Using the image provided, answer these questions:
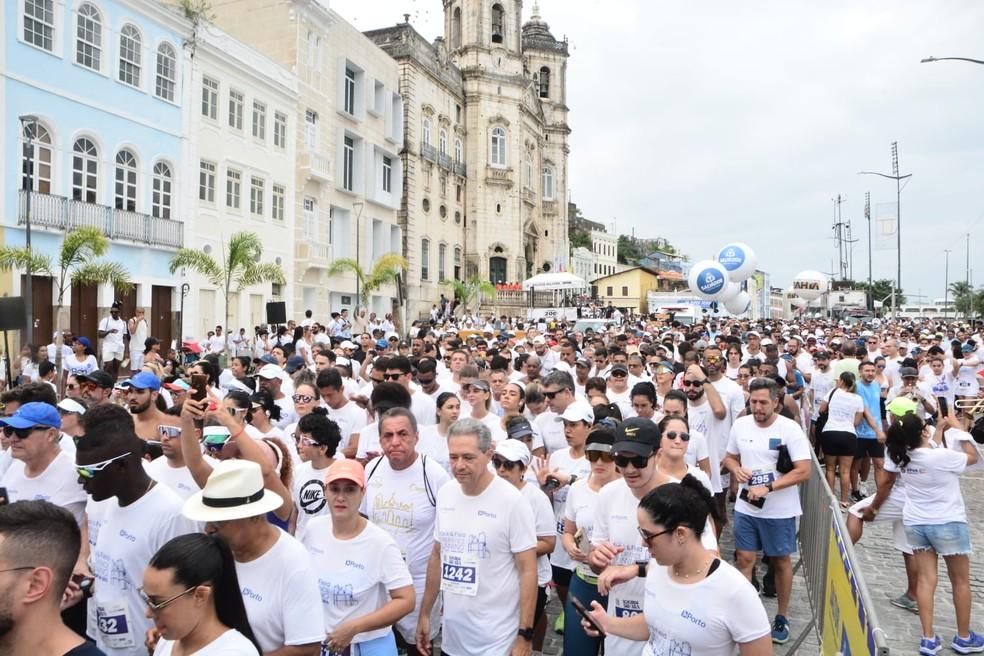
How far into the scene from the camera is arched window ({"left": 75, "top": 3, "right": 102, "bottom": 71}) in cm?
1936

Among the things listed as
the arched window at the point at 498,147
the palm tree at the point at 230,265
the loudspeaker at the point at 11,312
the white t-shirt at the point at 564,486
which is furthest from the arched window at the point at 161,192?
the arched window at the point at 498,147

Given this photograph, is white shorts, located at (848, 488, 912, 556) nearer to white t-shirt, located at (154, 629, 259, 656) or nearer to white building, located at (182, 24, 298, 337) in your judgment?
white t-shirt, located at (154, 629, 259, 656)

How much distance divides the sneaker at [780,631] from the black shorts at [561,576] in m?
1.72

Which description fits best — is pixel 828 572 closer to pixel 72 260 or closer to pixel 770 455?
pixel 770 455

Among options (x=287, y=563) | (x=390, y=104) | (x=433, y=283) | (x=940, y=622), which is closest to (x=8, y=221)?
(x=287, y=563)

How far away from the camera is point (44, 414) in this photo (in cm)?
427

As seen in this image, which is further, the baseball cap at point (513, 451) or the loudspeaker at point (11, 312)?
the loudspeaker at point (11, 312)

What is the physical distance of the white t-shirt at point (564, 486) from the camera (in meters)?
5.18

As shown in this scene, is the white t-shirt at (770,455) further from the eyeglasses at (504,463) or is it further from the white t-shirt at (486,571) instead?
the white t-shirt at (486,571)

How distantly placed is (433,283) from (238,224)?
1883 cm

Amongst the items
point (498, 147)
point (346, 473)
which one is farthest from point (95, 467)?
point (498, 147)

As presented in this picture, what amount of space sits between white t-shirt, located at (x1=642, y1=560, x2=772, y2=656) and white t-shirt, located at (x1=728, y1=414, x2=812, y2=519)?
3054 mm

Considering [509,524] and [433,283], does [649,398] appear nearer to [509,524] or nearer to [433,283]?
[509,524]

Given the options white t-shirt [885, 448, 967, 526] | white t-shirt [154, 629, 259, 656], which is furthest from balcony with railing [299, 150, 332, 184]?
white t-shirt [154, 629, 259, 656]
